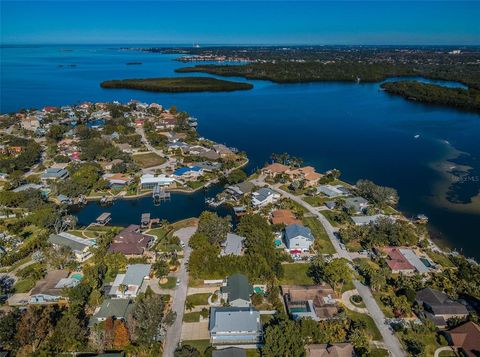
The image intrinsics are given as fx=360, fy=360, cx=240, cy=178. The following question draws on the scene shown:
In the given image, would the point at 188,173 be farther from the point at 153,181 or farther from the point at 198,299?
the point at 198,299

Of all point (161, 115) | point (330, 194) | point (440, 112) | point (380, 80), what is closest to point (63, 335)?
point (330, 194)

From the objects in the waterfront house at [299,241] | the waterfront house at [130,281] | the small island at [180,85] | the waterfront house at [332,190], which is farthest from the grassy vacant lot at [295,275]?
the small island at [180,85]

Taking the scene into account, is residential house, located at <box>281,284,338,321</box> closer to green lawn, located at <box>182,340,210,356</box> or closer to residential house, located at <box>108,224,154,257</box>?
green lawn, located at <box>182,340,210,356</box>

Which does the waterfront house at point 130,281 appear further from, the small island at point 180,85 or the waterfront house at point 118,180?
the small island at point 180,85

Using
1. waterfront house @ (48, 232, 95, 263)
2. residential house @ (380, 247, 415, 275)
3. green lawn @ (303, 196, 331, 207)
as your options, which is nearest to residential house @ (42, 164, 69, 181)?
waterfront house @ (48, 232, 95, 263)

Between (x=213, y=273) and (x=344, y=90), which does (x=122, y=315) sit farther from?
(x=344, y=90)

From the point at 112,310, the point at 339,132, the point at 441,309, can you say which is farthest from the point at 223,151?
the point at 441,309
